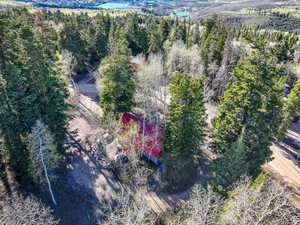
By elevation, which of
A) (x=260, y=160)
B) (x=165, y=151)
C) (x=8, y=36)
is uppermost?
(x=8, y=36)

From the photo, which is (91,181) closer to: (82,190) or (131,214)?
(82,190)

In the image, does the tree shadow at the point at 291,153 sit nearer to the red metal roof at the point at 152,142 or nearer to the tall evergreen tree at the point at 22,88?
the red metal roof at the point at 152,142

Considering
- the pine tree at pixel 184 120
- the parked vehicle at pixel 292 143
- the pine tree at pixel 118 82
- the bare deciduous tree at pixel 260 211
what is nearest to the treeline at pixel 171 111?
the pine tree at pixel 184 120

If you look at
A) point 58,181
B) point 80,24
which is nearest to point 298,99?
point 58,181

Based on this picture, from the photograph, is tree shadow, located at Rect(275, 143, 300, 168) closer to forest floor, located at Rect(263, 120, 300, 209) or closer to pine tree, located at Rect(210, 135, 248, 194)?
forest floor, located at Rect(263, 120, 300, 209)

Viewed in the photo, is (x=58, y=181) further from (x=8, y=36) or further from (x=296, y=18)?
(x=296, y=18)

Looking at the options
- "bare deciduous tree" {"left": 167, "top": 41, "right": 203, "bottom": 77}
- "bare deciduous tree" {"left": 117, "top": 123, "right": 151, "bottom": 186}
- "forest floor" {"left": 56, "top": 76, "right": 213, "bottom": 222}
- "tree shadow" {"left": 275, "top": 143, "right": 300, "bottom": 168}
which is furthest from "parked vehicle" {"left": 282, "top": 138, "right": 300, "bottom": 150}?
"bare deciduous tree" {"left": 117, "top": 123, "right": 151, "bottom": 186}

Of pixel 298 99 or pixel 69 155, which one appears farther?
pixel 298 99
